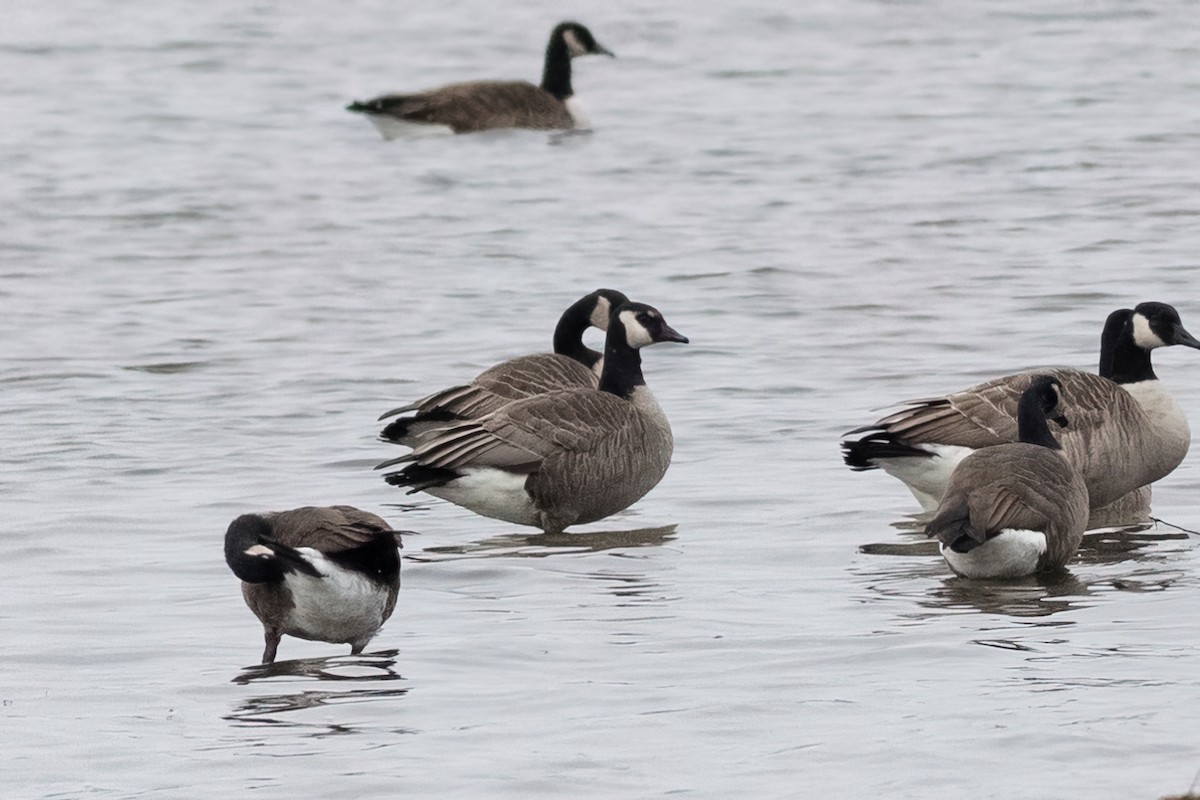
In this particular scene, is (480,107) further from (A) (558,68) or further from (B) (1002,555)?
A: (B) (1002,555)

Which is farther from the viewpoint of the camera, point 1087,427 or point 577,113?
point 577,113

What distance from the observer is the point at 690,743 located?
6.37 metres

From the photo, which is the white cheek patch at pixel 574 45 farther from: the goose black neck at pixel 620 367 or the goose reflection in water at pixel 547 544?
the goose reflection in water at pixel 547 544

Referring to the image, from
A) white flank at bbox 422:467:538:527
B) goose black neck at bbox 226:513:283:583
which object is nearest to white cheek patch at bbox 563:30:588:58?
white flank at bbox 422:467:538:527

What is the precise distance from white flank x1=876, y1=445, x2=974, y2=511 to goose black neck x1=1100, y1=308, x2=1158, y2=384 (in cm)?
134

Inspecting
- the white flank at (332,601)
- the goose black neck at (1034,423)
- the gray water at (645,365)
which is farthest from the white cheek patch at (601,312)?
the white flank at (332,601)

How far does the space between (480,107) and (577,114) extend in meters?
1.36

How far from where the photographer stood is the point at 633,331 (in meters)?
11.0

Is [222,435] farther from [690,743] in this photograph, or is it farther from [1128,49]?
Result: [1128,49]

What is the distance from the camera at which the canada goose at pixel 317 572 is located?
741 centimetres

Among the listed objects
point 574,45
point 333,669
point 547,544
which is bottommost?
point 547,544

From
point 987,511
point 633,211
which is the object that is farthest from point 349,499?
point 633,211

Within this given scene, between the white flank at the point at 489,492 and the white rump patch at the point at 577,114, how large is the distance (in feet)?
52.4

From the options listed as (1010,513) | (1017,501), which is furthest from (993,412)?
(1010,513)
